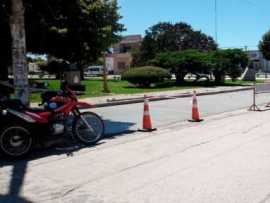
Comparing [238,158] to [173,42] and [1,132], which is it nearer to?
[1,132]

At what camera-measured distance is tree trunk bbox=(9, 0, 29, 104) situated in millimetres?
10242

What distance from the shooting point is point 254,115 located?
15195 mm

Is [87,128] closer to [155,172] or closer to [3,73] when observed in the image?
[155,172]

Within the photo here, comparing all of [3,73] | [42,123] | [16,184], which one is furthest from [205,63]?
[16,184]

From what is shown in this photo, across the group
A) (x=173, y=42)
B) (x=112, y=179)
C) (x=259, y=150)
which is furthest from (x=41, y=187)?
(x=173, y=42)

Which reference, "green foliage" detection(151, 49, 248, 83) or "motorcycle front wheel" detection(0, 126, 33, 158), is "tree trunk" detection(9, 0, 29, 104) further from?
"green foliage" detection(151, 49, 248, 83)

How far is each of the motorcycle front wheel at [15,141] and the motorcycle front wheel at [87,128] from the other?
4.37 feet

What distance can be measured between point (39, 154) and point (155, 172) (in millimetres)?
2823

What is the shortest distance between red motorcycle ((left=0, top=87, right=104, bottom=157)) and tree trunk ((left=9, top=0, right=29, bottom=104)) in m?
1.52

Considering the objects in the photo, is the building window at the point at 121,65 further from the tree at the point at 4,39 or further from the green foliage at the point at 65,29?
the green foliage at the point at 65,29

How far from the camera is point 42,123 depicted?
28.9ft

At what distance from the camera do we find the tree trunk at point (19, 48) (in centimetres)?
1024

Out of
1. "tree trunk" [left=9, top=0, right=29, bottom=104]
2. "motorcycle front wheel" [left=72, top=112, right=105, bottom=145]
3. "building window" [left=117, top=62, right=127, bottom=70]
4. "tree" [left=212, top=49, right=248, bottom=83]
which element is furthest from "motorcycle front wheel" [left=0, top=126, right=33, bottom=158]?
"building window" [left=117, top=62, right=127, bottom=70]

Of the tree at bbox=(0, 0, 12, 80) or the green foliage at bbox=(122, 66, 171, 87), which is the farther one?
the green foliage at bbox=(122, 66, 171, 87)
